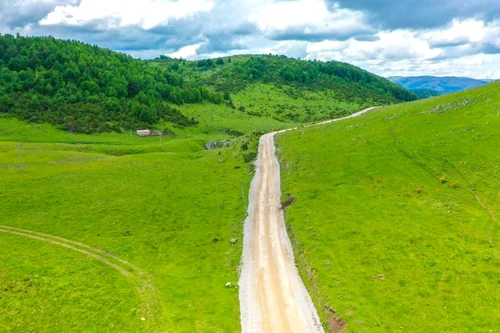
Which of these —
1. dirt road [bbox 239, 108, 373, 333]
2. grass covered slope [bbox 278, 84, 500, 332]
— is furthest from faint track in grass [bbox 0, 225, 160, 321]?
grass covered slope [bbox 278, 84, 500, 332]

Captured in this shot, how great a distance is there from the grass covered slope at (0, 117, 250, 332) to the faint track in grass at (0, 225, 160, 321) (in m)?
0.20

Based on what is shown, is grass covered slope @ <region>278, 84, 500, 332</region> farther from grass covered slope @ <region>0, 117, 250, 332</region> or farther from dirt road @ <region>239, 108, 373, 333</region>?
grass covered slope @ <region>0, 117, 250, 332</region>

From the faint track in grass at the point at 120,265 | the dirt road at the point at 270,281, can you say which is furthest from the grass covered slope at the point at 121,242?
the dirt road at the point at 270,281

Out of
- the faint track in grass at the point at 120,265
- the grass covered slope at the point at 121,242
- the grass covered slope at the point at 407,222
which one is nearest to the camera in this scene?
the grass covered slope at the point at 407,222

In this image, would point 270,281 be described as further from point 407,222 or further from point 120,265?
point 120,265

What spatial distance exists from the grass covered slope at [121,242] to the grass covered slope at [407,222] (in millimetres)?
11579

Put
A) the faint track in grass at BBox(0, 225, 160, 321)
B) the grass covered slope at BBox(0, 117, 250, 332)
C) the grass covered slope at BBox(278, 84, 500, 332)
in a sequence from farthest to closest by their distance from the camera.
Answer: the faint track in grass at BBox(0, 225, 160, 321) → the grass covered slope at BBox(0, 117, 250, 332) → the grass covered slope at BBox(278, 84, 500, 332)

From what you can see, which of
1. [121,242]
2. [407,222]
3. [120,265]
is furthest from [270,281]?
[121,242]

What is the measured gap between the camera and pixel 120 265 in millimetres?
47719

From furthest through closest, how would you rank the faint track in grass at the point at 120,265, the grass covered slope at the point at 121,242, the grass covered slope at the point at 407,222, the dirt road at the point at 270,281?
the faint track in grass at the point at 120,265 < the grass covered slope at the point at 121,242 < the dirt road at the point at 270,281 < the grass covered slope at the point at 407,222

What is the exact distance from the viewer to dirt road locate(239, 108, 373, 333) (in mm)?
34438

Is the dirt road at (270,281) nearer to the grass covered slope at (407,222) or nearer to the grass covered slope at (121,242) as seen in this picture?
the grass covered slope at (407,222)

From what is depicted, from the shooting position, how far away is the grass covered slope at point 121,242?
36.9 m

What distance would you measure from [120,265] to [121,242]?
7.45 m
